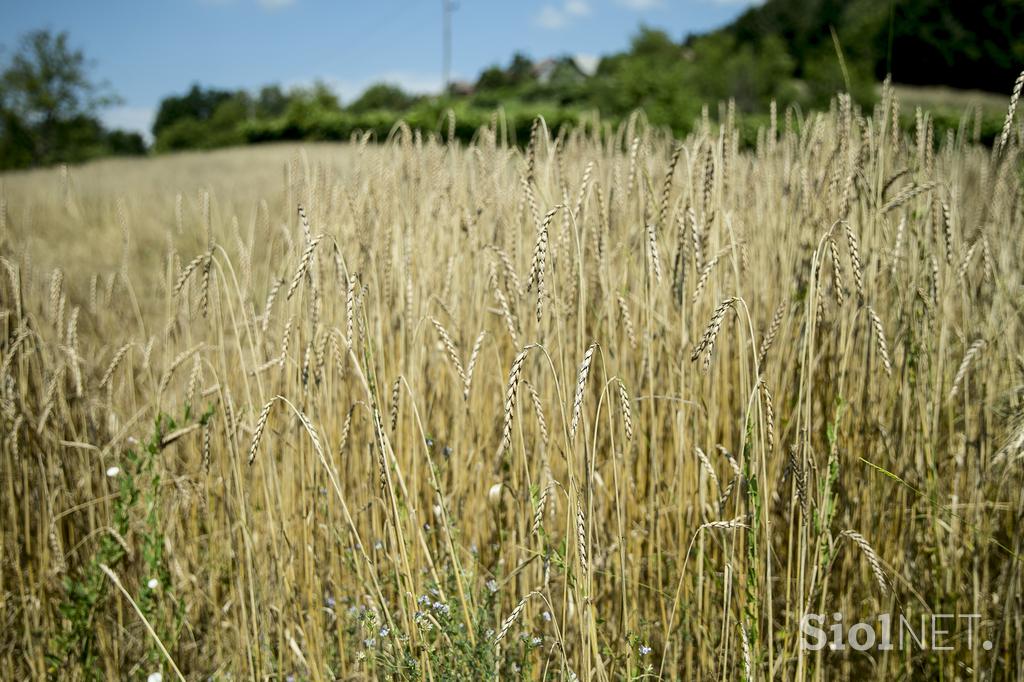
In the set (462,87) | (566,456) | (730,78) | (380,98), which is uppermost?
(462,87)

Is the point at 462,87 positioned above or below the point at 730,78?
above

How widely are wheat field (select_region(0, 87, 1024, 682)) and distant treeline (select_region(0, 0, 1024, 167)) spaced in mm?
9945

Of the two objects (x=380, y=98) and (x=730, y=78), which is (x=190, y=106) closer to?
(x=380, y=98)

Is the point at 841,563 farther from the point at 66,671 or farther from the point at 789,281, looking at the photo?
the point at 66,671

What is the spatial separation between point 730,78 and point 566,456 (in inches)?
1067

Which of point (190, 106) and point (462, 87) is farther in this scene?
point (190, 106)

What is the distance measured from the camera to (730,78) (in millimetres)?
25062

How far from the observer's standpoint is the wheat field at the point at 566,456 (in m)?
1.44

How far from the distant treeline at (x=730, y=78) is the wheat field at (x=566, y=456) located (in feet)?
32.6

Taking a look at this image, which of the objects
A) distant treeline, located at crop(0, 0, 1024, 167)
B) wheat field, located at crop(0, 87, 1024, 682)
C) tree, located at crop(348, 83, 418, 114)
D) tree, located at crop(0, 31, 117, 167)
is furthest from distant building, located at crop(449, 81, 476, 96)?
wheat field, located at crop(0, 87, 1024, 682)

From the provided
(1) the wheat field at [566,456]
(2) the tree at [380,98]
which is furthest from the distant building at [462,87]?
(1) the wheat field at [566,456]

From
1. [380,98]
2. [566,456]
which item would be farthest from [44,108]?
[566,456]

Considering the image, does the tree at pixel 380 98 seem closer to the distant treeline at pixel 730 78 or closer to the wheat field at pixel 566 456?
the distant treeline at pixel 730 78

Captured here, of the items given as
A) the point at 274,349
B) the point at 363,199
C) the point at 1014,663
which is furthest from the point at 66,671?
the point at 1014,663
